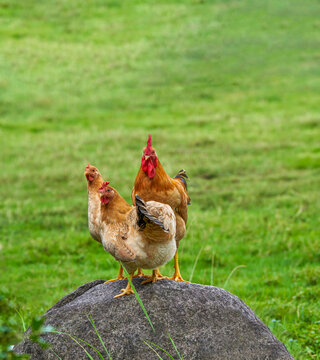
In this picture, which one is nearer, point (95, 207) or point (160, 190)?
point (160, 190)

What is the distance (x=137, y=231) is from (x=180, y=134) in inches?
515

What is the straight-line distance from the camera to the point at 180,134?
17031 mm

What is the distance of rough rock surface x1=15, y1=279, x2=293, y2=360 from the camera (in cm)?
415

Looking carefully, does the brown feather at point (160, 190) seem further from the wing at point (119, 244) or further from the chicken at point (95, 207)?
the wing at point (119, 244)

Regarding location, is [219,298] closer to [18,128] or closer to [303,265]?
[303,265]

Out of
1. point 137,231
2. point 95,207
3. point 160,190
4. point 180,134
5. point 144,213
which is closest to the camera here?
point 144,213

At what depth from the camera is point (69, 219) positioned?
10875mm

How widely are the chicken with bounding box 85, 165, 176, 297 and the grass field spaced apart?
1198 mm

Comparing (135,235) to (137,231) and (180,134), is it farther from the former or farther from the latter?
(180,134)

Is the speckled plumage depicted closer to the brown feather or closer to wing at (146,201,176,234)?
wing at (146,201,176,234)

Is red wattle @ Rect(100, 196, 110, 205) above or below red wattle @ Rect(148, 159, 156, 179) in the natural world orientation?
below

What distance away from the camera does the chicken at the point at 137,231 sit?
155 inches

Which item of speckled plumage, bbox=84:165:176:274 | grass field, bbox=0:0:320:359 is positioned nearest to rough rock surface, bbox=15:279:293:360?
speckled plumage, bbox=84:165:176:274

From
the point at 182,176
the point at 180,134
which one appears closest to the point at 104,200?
the point at 182,176
